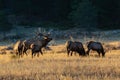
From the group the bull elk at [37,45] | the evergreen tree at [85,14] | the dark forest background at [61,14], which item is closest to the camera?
the bull elk at [37,45]

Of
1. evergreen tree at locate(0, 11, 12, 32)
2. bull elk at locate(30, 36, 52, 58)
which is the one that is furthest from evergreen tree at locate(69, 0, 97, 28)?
bull elk at locate(30, 36, 52, 58)

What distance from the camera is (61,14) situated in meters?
77.9

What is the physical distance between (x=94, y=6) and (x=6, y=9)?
18032mm

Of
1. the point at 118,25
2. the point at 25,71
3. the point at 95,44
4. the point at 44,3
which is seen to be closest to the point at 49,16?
the point at 44,3

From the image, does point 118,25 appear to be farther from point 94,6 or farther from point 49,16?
point 49,16

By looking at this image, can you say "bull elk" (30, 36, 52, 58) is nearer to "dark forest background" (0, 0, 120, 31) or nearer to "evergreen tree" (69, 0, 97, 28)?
"dark forest background" (0, 0, 120, 31)

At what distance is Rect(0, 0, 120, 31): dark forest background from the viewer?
67625 mm

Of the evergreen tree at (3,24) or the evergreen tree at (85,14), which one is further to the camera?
the evergreen tree at (85,14)

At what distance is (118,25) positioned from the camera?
72.9m

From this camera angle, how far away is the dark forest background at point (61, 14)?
67.6m

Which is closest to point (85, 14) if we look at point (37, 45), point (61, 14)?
point (61, 14)

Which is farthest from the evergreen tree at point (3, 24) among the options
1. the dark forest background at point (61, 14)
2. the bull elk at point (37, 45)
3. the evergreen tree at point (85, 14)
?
the bull elk at point (37, 45)

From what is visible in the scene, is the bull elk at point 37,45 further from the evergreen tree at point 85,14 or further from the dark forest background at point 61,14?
the evergreen tree at point 85,14

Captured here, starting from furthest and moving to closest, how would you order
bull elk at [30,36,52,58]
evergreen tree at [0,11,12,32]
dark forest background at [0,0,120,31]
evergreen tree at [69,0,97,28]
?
dark forest background at [0,0,120,31]
evergreen tree at [69,0,97,28]
evergreen tree at [0,11,12,32]
bull elk at [30,36,52,58]
